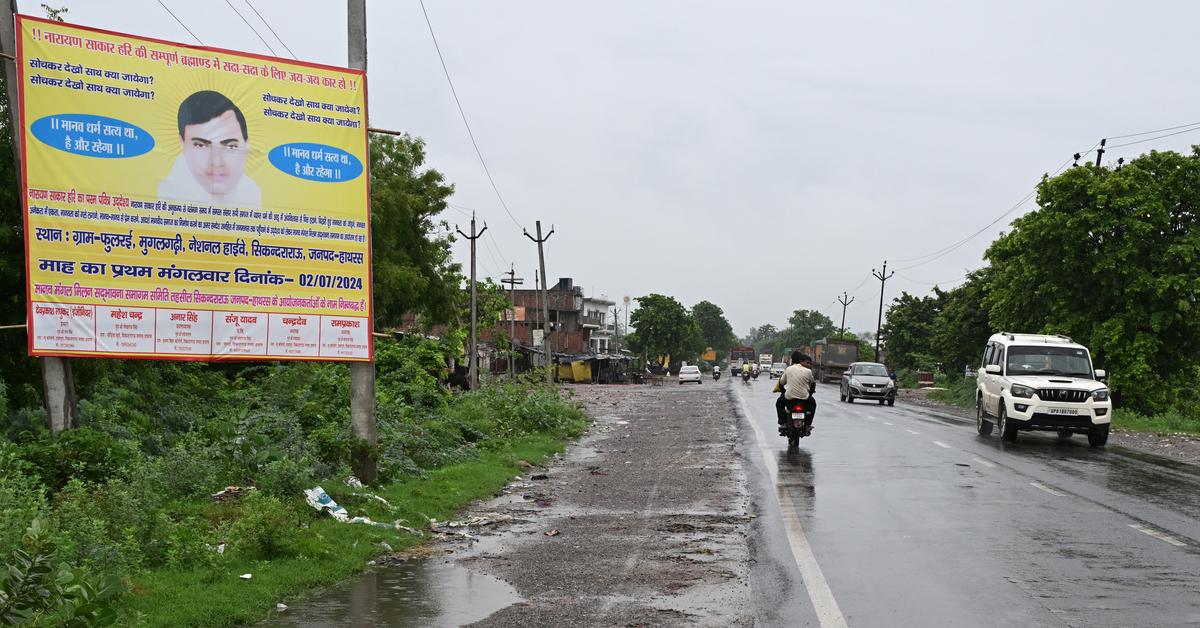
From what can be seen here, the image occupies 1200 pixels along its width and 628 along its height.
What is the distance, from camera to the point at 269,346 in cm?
1159

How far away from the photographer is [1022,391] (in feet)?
69.3

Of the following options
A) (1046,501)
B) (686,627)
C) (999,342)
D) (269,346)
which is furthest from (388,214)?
(686,627)

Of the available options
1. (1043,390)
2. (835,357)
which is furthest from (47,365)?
(835,357)

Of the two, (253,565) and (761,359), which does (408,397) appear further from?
(761,359)

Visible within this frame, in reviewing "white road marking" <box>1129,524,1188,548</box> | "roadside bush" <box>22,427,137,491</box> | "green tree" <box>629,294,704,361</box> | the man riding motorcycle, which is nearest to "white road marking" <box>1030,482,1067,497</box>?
"white road marking" <box>1129,524,1188,548</box>

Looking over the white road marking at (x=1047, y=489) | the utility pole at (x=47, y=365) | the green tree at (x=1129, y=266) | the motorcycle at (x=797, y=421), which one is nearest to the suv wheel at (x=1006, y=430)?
the motorcycle at (x=797, y=421)

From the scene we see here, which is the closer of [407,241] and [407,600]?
[407,600]

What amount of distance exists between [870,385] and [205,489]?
34909mm

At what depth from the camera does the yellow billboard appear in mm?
10391

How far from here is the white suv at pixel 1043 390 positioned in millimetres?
20734

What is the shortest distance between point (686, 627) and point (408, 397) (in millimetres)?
17005

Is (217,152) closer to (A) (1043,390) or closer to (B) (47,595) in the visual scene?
(B) (47,595)

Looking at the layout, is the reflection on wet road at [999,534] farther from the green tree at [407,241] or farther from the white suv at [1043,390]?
the green tree at [407,241]

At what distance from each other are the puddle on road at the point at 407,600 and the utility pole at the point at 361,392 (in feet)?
13.2
